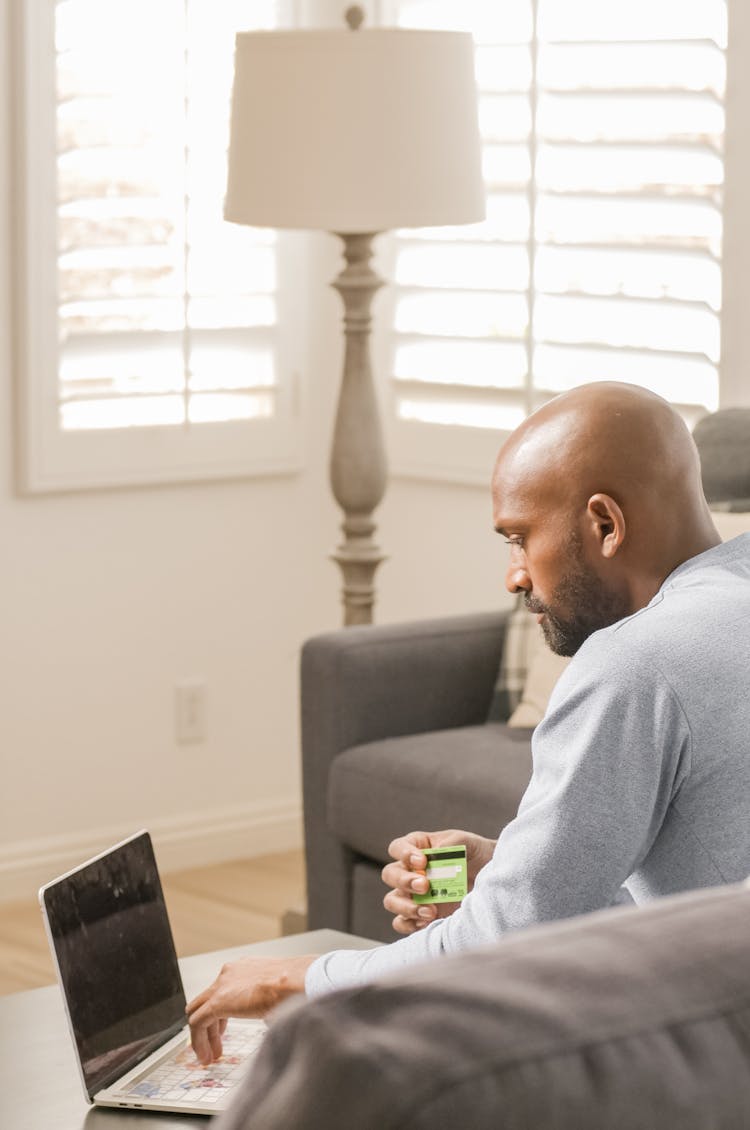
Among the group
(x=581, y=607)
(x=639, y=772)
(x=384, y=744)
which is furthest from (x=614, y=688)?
(x=384, y=744)

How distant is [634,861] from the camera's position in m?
1.38

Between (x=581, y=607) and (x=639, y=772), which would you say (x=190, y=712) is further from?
(x=639, y=772)

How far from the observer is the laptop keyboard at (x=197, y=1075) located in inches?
65.7

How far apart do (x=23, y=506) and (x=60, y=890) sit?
2.16m

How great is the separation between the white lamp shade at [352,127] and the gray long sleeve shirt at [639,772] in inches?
71.6

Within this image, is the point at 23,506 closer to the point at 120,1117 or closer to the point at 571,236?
the point at 571,236

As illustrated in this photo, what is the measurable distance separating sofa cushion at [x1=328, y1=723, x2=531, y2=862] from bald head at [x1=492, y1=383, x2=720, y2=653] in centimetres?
126

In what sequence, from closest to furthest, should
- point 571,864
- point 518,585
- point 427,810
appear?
point 571,864, point 518,585, point 427,810

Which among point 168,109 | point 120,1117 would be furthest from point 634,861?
point 168,109

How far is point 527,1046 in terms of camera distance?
562 mm

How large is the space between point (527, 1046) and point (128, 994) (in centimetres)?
129

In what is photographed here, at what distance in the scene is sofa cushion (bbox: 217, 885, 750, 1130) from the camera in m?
0.55

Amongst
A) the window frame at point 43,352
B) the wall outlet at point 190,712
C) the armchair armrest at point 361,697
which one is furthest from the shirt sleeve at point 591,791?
the wall outlet at point 190,712

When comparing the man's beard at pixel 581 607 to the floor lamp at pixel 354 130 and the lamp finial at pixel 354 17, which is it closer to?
the floor lamp at pixel 354 130
